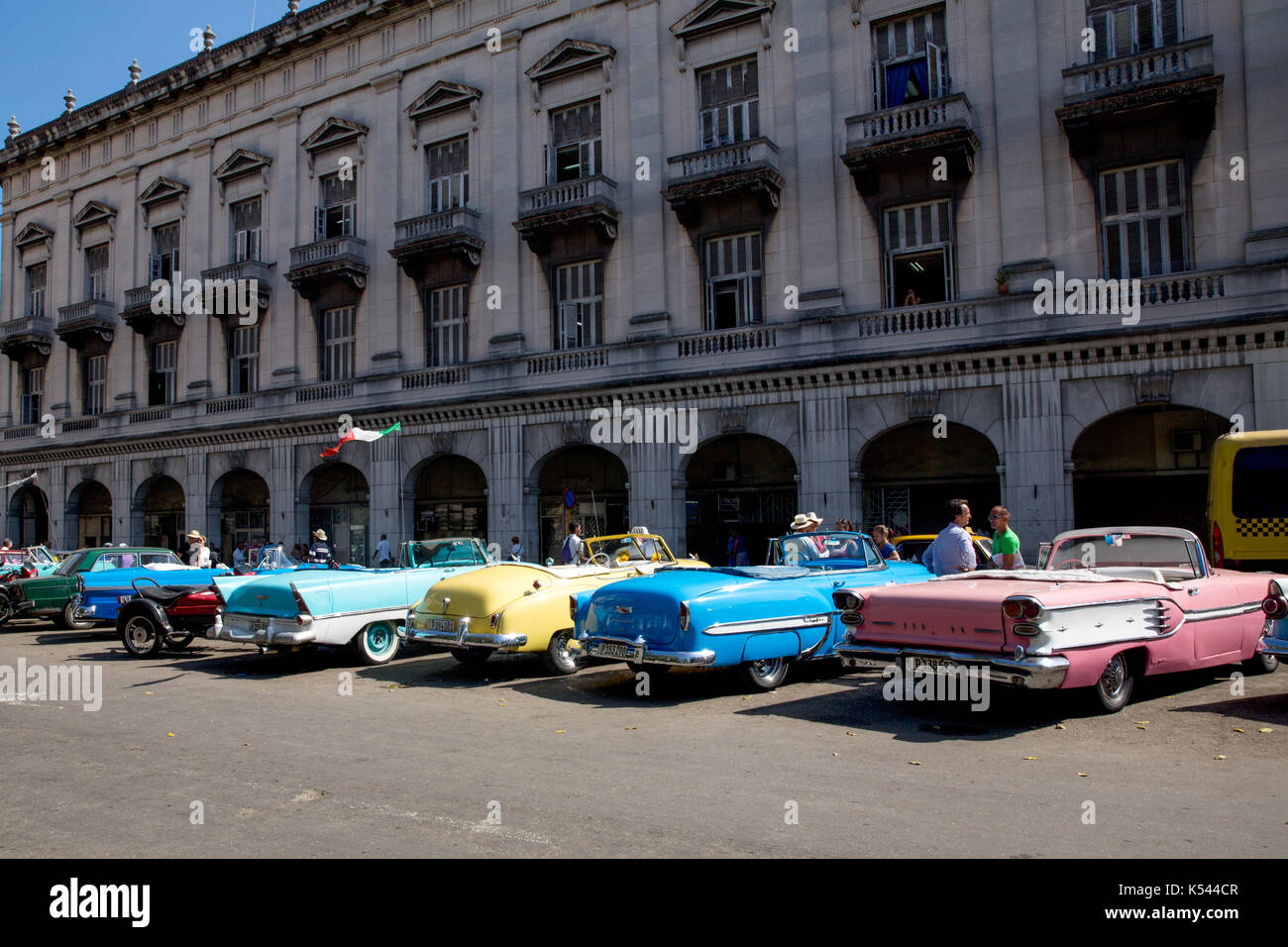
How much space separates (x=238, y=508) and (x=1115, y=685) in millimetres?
29129

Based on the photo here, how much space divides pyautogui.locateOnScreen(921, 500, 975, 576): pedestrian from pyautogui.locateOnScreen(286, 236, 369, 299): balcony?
2058 cm

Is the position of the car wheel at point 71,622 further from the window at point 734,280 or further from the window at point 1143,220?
the window at point 1143,220

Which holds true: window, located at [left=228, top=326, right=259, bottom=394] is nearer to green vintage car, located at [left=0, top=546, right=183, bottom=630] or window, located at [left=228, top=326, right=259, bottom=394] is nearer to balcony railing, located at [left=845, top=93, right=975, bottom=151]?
green vintage car, located at [left=0, top=546, right=183, bottom=630]

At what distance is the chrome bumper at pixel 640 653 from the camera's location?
8.41m

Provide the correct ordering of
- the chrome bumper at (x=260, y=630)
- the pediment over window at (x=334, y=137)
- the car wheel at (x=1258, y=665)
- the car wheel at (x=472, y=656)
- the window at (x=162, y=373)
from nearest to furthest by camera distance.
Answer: the car wheel at (x=1258, y=665), the chrome bumper at (x=260, y=630), the car wheel at (x=472, y=656), the pediment over window at (x=334, y=137), the window at (x=162, y=373)

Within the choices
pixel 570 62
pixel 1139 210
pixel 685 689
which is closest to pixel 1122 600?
pixel 685 689

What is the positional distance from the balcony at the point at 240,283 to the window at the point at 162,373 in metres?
3.22

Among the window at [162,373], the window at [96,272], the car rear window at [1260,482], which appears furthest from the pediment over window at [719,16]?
the window at [96,272]

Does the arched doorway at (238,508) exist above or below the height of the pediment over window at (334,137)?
below

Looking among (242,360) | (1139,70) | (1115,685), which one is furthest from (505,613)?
(242,360)

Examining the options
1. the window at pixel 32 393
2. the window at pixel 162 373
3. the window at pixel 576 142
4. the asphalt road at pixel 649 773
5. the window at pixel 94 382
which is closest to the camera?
the asphalt road at pixel 649 773

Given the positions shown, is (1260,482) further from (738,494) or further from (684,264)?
(684,264)

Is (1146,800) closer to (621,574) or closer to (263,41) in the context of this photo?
(621,574)

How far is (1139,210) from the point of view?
57.7ft
